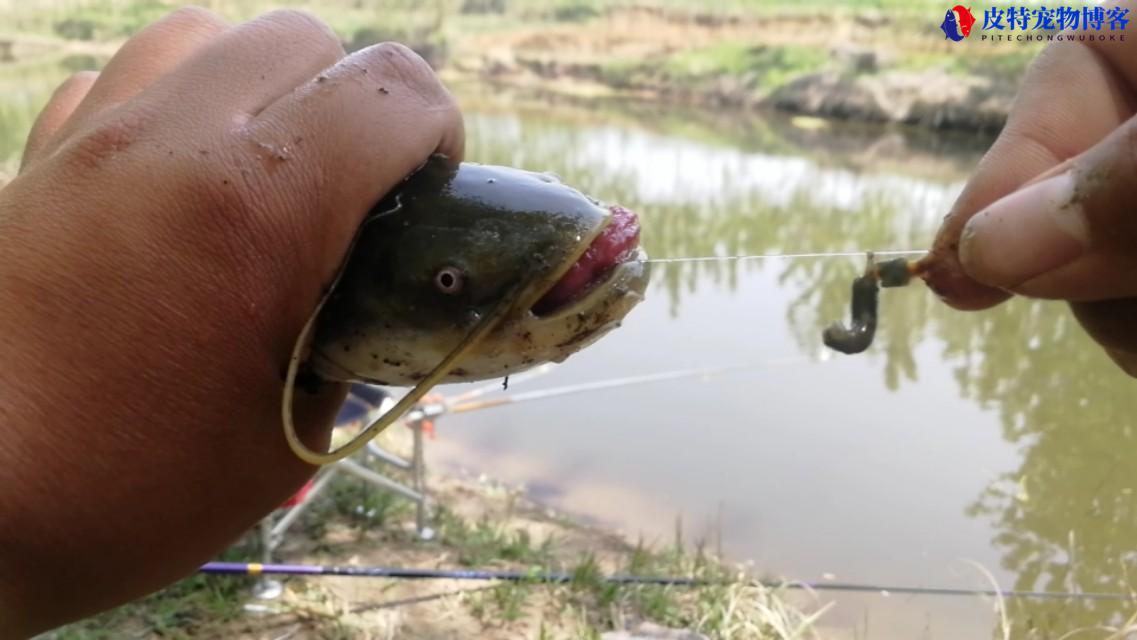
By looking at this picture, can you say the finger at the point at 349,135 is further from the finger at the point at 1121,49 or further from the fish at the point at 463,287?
the finger at the point at 1121,49

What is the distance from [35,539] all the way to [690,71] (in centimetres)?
2529

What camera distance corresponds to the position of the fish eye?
1446 mm

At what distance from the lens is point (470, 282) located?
1.45 metres

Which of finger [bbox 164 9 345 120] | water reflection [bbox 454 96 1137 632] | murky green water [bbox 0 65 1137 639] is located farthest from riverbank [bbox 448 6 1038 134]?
finger [bbox 164 9 345 120]

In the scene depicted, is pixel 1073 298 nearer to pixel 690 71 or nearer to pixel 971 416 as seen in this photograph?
pixel 971 416

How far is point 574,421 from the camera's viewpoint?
20.9 ft

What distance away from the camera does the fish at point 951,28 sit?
19219 mm

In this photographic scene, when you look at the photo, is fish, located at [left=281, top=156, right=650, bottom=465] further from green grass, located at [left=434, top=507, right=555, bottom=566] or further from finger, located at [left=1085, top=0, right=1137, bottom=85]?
green grass, located at [left=434, top=507, right=555, bottom=566]

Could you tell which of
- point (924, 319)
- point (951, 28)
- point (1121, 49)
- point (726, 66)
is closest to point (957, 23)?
point (951, 28)

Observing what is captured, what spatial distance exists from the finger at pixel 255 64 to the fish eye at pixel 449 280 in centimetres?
36

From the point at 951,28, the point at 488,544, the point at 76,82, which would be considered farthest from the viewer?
the point at 951,28

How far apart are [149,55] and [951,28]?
20954 mm

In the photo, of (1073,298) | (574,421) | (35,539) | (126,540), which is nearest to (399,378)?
(126,540)

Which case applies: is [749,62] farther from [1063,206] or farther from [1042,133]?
[1063,206]
